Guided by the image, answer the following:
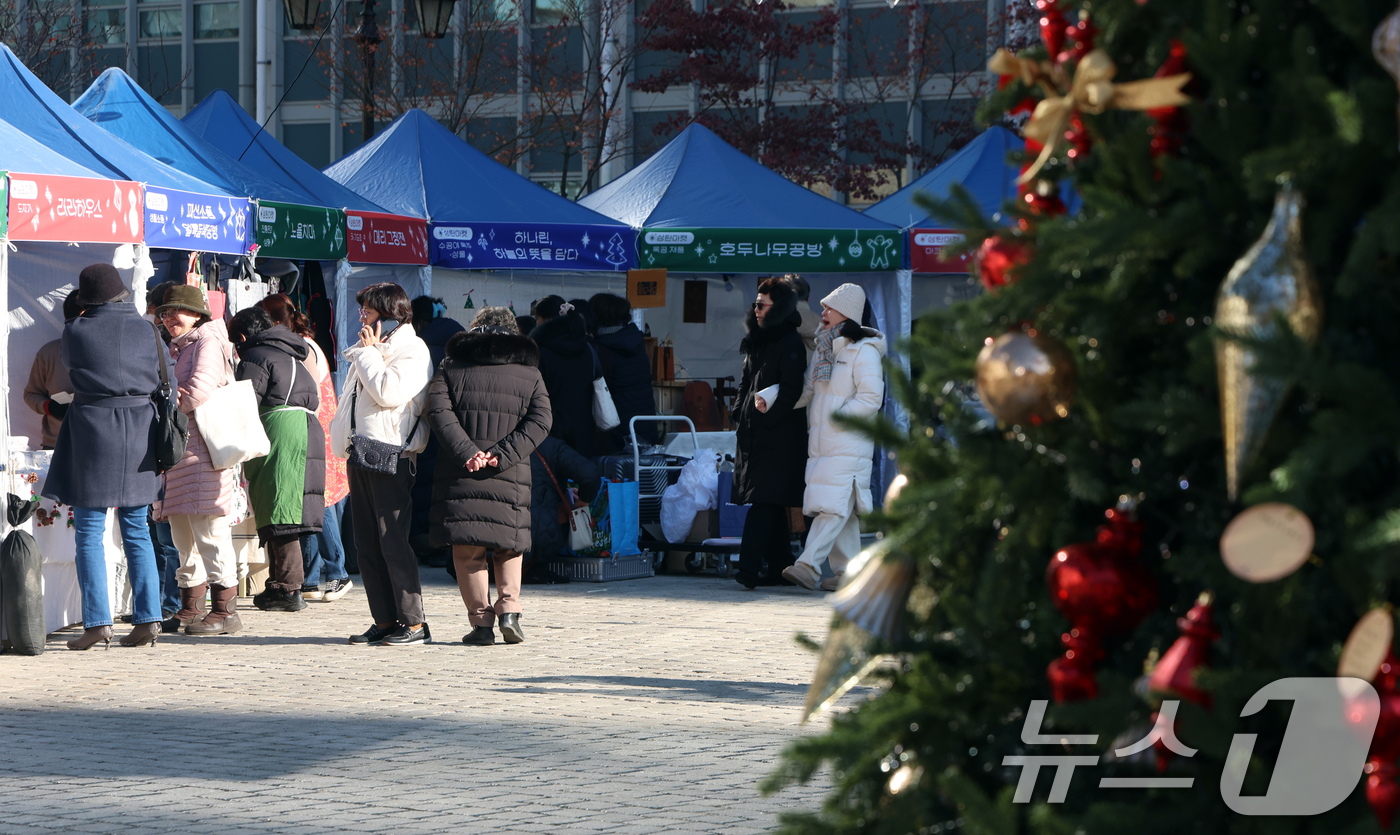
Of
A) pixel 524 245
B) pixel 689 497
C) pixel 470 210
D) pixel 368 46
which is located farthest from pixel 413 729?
pixel 368 46

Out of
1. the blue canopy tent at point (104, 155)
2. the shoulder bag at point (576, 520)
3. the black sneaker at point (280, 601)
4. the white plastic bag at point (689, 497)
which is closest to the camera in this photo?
the blue canopy tent at point (104, 155)

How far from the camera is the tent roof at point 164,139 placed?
11.5 meters

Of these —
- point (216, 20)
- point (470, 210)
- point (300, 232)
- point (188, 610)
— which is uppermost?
point (216, 20)

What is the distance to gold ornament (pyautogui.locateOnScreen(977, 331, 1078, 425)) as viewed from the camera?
186 cm

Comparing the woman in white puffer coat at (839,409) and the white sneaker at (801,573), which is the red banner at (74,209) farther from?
the white sneaker at (801,573)

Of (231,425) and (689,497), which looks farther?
(689,497)

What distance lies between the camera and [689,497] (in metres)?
11.9

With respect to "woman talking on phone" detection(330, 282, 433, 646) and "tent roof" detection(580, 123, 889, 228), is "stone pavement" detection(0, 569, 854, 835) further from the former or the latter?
"tent roof" detection(580, 123, 889, 228)

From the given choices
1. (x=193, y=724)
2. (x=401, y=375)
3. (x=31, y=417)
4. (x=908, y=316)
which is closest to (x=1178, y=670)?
(x=193, y=724)

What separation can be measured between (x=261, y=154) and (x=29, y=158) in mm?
5015

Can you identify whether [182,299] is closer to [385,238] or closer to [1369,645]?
[385,238]

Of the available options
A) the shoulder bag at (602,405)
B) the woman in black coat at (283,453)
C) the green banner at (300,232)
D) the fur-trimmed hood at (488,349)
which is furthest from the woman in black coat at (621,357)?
the fur-trimmed hood at (488,349)

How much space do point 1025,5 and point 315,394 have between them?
17585 mm

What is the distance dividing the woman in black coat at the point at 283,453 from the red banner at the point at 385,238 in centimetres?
257
